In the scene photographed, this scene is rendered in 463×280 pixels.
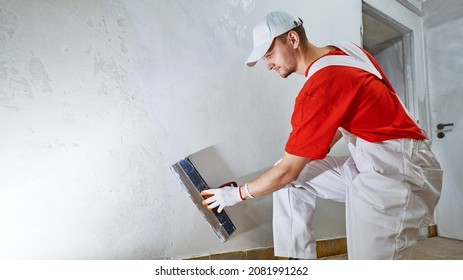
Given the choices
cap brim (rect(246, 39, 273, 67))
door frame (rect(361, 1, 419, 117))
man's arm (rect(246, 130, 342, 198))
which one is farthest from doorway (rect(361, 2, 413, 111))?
man's arm (rect(246, 130, 342, 198))

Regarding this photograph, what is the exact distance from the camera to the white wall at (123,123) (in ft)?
2.85

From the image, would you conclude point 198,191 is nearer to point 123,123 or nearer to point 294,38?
point 123,123

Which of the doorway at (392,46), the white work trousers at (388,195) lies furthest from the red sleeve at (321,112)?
the doorway at (392,46)

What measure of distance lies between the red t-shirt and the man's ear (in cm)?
20

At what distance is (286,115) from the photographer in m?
1.49

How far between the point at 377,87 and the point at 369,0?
4.77ft

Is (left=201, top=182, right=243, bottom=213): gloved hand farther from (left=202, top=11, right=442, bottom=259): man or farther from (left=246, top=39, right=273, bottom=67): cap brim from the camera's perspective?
(left=246, top=39, right=273, bottom=67): cap brim

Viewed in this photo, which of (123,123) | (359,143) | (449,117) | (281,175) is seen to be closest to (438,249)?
(449,117)

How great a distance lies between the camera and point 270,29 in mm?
1017

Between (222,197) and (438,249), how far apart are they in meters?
1.51

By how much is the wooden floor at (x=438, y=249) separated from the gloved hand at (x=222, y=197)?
75 centimetres

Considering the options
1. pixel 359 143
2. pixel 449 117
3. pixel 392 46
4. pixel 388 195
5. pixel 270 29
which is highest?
pixel 270 29

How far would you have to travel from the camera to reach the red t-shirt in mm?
854
